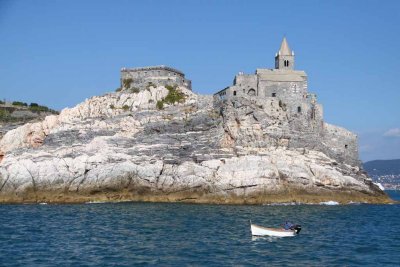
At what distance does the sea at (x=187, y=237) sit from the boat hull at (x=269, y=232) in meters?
0.68

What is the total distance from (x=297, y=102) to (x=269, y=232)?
3742 centimetres

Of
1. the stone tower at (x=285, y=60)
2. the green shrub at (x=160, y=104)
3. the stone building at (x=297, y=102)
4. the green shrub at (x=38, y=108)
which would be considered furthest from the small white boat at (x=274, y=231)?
the green shrub at (x=38, y=108)

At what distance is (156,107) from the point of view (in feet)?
252

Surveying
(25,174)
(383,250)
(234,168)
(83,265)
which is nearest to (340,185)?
(234,168)

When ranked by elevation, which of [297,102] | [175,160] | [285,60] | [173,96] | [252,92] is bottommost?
[175,160]

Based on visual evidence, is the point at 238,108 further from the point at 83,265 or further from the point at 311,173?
the point at 83,265

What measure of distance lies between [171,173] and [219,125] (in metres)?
9.67

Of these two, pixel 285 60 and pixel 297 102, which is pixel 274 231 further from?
pixel 285 60

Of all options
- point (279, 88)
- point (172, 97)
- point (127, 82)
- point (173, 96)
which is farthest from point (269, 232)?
point (127, 82)

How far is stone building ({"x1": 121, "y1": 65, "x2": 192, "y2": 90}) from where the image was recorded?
A: 3231 inches

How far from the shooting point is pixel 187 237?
39.7 m

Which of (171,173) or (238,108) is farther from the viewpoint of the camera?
(238,108)

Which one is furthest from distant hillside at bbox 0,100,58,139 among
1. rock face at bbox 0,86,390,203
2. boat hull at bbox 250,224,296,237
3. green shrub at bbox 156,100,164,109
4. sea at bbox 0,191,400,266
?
boat hull at bbox 250,224,296,237

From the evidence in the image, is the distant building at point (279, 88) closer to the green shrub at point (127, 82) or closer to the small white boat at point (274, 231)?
the green shrub at point (127, 82)
